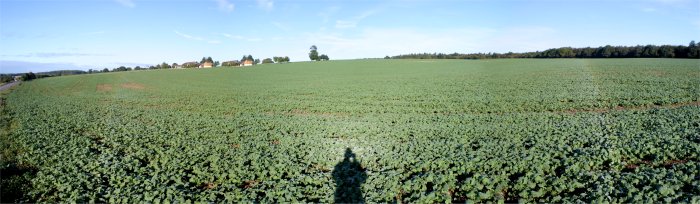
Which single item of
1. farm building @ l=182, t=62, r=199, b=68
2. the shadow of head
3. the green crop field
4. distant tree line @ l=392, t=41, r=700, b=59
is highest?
farm building @ l=182, t=62, r=199, b=68

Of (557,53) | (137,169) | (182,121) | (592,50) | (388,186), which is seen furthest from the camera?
(557,53)

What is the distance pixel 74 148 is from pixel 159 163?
212 inches

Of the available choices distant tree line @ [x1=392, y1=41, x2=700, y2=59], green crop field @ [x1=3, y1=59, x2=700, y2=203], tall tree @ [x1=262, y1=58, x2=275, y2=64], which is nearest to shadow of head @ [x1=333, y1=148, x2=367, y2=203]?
green crop field @ [x1=3, y1=59, x2=700, y2=203]

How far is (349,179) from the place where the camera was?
10.6 metres

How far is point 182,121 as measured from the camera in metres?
22.4

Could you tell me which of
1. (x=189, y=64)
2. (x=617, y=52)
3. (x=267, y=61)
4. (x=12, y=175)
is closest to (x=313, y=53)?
(x=267, y=61)

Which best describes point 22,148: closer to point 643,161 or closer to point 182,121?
point 182,121

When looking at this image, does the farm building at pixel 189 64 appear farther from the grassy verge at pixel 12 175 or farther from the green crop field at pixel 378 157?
the grassy verge at pixel 12 175

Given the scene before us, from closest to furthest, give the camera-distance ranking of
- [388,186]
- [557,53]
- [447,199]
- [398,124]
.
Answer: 1. [447,199]
2. [388,186]
3. [398,124]
4. [557,53]

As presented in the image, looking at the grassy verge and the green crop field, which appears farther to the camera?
the grassy verge

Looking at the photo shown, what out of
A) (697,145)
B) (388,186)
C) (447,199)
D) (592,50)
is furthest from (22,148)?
(592,50)

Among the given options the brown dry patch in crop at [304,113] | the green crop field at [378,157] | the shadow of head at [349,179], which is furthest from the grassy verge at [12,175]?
the brown dry patch in crop at [304,113]

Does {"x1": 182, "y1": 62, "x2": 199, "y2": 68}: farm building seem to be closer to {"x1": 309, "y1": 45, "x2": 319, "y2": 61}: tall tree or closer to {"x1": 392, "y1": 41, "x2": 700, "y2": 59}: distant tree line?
{"x1": 309, "y1": 45, "x2": 319, "y2": 61}: tall tree

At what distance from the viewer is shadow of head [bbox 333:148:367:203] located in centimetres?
933
